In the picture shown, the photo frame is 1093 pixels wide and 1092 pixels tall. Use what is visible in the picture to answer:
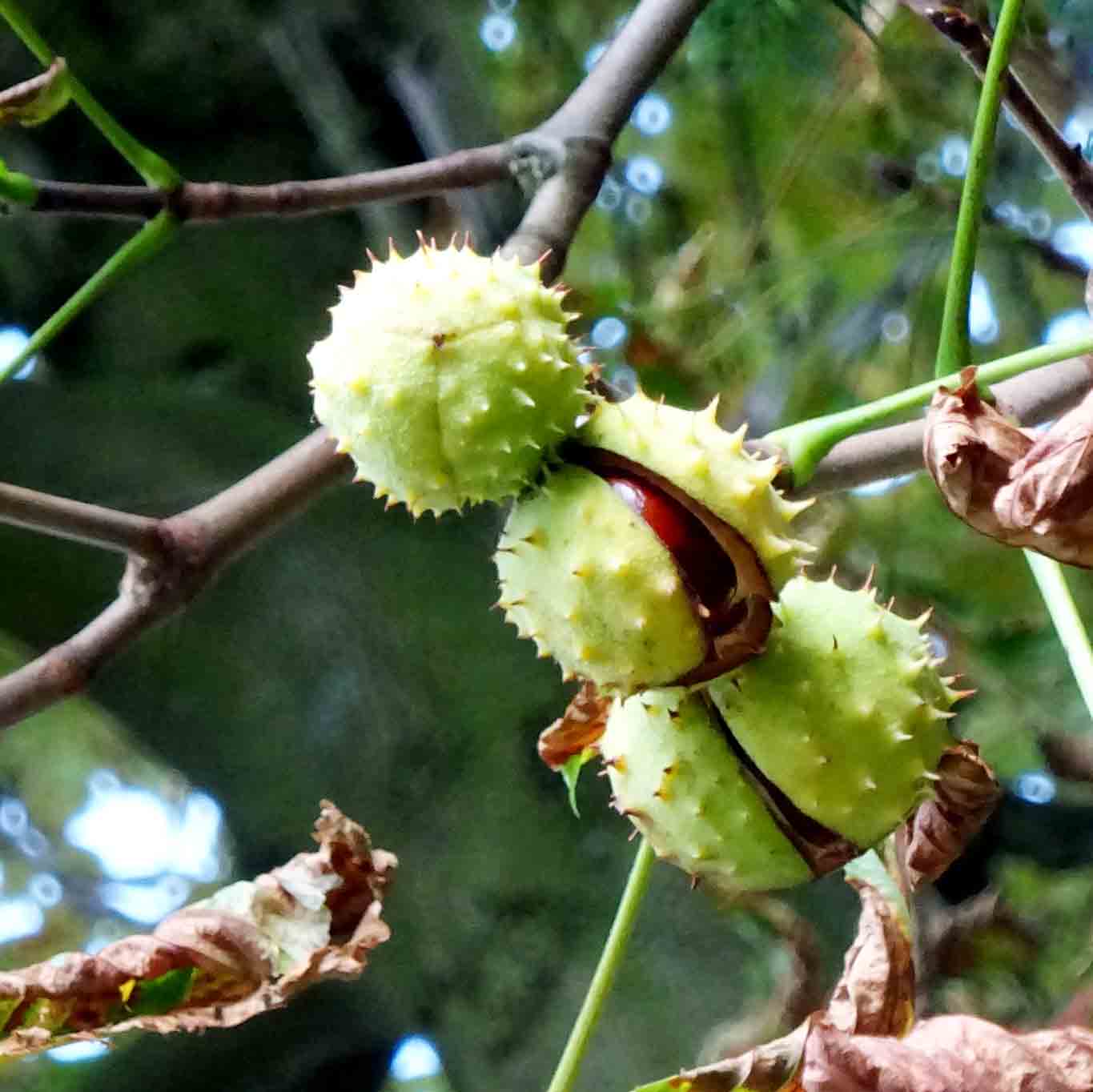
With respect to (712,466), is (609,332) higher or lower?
higher

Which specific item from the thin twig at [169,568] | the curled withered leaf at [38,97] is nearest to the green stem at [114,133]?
the curled withered leaf at [38,97]

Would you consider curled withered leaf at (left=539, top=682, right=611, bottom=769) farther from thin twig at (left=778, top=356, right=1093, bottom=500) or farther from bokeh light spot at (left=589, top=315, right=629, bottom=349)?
bokeh light spot at (left=589, top=315, right=629, bottom=349)

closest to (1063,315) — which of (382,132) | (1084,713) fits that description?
(1084,713)

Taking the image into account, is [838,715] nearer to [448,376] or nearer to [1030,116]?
[448,376]

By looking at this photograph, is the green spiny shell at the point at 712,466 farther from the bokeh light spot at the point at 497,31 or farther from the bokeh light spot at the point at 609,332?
the bokeh light spot at the point at 497,31

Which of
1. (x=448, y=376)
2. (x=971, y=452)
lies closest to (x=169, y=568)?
(x=448, y=376)

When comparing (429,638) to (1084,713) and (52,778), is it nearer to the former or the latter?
(1084,713)
